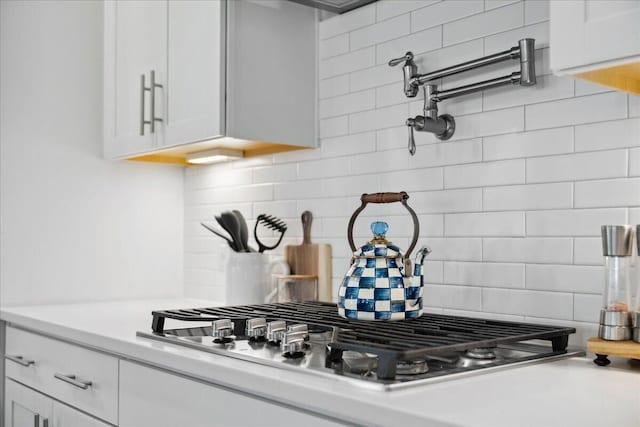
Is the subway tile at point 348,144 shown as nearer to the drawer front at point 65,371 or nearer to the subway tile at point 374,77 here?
the subway tile at point 374,77

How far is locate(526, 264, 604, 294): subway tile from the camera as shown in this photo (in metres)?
1.67

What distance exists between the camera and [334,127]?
2.42m

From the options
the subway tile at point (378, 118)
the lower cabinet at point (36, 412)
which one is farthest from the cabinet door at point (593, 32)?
the lower cabinet at point (36, 412)

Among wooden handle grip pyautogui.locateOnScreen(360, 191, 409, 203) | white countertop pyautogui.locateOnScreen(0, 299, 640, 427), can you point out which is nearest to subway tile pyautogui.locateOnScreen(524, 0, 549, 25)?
wooden handle grip pyautogui.locateOnScreen(360, 191, 409, 203)

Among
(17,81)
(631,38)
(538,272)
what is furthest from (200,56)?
(631,38)

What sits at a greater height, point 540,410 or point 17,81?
point 17,81

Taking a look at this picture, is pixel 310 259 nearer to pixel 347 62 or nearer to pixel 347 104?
pixel 347 104

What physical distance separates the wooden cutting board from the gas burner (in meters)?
1.07

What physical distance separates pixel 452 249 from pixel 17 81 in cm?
183

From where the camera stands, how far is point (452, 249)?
78.9 inches

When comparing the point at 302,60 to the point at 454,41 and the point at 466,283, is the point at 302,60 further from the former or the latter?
the point at 466,283

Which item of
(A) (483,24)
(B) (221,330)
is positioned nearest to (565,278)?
(A) (483,24)

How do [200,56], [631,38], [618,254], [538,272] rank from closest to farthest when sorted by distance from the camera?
[631,38]
[618,254]
[538,272]
[200,56]

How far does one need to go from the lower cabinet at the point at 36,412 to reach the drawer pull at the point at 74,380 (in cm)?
9
